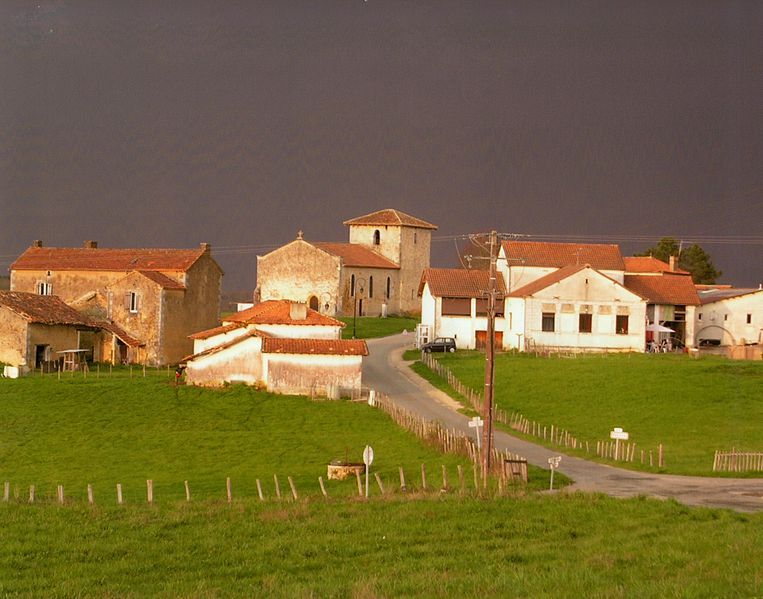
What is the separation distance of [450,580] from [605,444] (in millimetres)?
24712

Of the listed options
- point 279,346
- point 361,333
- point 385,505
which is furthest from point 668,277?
point 385,505

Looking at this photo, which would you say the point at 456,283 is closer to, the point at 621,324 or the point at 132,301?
the point at 621,324

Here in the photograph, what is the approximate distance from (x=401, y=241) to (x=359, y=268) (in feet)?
21.5

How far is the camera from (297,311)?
58219 millimetres

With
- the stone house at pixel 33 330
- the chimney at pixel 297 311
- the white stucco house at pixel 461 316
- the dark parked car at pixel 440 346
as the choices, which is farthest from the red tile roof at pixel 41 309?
the white stucco house at pixel 461 316

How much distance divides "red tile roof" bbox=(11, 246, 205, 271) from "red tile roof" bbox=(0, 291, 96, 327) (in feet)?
21.8

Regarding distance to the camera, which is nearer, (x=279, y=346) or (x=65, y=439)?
(x=65, y=439)

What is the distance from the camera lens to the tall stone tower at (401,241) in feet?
332

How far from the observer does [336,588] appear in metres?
17.5

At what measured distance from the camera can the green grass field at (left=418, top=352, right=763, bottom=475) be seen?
143 ft

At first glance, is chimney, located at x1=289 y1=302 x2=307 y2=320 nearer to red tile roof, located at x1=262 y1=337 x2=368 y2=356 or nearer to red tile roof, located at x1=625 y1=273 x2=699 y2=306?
red tile roof, located at x1=262 y1=337 x2=368 y2=356

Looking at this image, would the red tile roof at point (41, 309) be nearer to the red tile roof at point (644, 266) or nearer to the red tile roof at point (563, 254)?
the red tile roof at point (563, 254)

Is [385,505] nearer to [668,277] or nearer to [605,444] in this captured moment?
[605,444]

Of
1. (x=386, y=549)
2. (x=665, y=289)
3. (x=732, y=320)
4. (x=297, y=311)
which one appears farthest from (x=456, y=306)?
(x=386, y=549)
